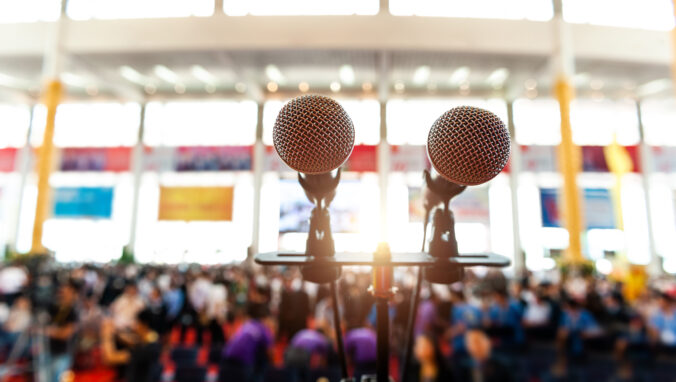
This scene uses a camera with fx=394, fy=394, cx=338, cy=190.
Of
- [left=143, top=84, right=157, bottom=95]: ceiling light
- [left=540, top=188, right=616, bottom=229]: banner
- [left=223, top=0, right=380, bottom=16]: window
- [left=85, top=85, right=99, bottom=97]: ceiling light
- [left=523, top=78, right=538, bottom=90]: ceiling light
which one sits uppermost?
[left=223, top=0, right=380, bottom=16]: window

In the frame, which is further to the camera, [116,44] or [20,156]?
[20,156]

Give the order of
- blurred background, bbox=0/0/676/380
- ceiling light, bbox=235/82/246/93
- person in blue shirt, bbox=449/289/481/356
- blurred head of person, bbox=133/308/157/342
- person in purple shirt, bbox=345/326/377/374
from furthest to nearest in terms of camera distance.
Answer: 1. ceiling light, bbox=235/82/246/93
2. blurred background, bbox=0/0/676/380
3. blurred head of person, bbox=133/308/157/342
4. person in blue shirt, bbox=449/289/481/356
5. person in purple shirt, bbox=345/326/377/374

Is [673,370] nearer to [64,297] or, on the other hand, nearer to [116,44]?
[64,297]

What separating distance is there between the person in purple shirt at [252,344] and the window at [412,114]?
33.9 ft

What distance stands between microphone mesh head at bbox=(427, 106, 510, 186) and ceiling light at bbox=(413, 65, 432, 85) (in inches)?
515

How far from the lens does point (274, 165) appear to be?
46.9ft

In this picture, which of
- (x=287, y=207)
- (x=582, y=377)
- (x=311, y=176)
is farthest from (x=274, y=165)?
(x=311, y=176)

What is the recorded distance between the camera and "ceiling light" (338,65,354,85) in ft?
43.6

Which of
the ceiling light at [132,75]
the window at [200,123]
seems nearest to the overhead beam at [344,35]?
the ceiling light at [132,75]

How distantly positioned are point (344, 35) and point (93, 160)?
10.9 m

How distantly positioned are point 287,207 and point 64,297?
8.94 meters

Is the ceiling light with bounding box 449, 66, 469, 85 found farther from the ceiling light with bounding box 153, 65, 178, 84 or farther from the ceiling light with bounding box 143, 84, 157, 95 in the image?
the ceiling light with bounding box 143, 84, 157, 95

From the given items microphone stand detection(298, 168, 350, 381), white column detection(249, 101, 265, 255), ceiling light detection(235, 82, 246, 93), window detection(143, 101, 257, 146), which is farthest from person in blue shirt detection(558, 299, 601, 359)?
ceiling light detection(235, 82, 246, 93)

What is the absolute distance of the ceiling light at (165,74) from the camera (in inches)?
534
